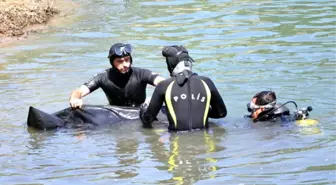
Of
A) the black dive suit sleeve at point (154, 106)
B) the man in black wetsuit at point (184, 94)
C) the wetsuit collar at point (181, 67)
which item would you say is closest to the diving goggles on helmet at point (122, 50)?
the black dive suit sleeve at point (154, 106)

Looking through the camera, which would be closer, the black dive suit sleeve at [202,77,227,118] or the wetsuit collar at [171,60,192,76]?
the wetsuit collar at [171,60,192,76]

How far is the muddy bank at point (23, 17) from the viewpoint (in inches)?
707

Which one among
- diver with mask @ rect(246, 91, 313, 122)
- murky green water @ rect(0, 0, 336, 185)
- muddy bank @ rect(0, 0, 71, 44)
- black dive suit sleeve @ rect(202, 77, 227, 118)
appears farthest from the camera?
muddy bank @ rect(0, 0, 71, 44)

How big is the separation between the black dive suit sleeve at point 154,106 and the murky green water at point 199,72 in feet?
0.82

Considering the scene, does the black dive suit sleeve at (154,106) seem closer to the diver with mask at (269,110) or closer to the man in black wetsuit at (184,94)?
the man in black wetsuit at (184,94)

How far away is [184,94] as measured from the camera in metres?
8.58

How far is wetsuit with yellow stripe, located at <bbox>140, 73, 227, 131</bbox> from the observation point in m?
8.59

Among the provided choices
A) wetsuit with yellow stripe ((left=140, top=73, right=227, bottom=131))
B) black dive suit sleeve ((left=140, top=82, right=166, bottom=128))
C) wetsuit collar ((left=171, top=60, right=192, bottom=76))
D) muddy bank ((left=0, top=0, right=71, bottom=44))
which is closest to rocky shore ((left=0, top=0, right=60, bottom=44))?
muddy bank ((left=0, top=0, right=71, bottom=44))

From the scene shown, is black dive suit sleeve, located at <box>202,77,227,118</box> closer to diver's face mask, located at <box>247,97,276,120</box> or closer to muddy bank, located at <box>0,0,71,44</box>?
diver's face mask, located at <box>247,97,276,120</box>

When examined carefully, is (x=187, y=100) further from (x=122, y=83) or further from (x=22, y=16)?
(x=22, y=16)

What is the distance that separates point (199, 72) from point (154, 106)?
14.9 feet

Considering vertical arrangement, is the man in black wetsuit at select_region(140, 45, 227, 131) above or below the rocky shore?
below

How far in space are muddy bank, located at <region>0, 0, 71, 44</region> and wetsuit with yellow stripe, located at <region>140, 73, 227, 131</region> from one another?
9.31m

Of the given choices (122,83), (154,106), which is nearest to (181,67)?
(154,106)
